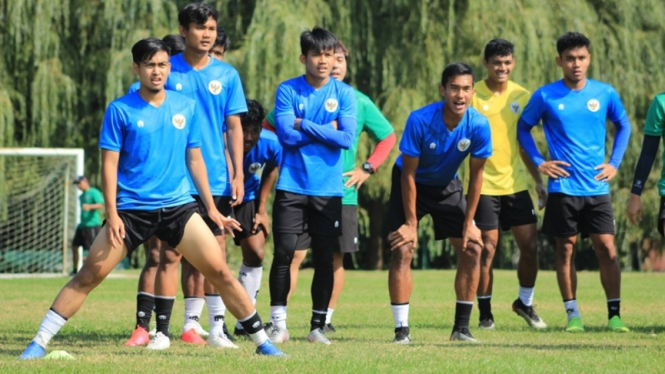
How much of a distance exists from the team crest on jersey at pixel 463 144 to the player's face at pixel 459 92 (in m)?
0.23

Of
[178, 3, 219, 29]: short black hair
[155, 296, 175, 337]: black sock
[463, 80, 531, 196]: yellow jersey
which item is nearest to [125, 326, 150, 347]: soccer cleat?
[155, 296, 175, 337]: black sock

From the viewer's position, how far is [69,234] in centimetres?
2531

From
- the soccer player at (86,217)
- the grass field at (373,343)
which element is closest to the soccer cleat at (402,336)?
the grass field at (373,343)

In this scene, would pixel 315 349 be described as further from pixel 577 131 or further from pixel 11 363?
pixel 577 131

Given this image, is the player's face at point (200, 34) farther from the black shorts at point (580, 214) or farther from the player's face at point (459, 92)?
the black shorts at point (580, 214)

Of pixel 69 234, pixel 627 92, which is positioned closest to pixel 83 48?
pixel 69 234

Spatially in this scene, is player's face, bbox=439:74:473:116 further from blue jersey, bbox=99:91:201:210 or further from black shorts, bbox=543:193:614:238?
blue jersey, bbox=99:91:201:210

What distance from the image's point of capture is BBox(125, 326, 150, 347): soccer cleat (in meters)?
8.69

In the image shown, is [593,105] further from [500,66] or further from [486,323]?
[486,323]

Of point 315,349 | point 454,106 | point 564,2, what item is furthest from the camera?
point 564,2

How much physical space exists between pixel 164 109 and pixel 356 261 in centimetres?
2262

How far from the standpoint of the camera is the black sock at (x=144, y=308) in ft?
29.2

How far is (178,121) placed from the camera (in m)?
7.70

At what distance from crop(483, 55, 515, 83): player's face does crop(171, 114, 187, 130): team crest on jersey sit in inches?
157
